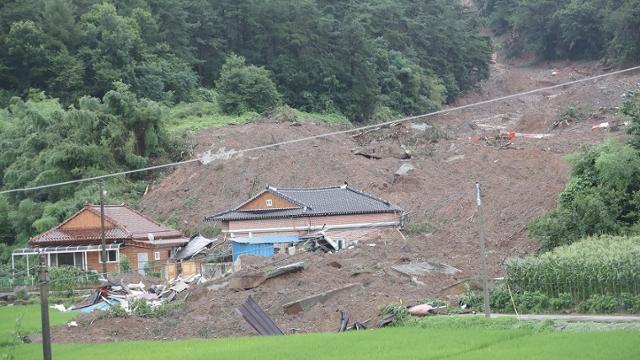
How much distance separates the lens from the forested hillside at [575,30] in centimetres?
7700

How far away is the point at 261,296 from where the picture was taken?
2923 centimetres

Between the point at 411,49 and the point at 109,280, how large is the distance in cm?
4666

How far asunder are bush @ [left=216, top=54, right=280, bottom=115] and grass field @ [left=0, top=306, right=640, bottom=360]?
118 feet

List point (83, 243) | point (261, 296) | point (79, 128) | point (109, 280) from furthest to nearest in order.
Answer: point (79, 128) → point (83, 243) → point (109, 280) → point (261, 296)

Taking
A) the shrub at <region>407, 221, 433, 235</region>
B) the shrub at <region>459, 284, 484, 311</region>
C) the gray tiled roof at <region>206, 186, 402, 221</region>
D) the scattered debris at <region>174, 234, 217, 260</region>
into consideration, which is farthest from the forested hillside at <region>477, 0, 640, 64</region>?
the shrub at <region>459, 284, 484, 311</region>

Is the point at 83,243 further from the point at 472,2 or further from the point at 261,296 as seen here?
the point at 472,2

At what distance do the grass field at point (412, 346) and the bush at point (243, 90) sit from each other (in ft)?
118

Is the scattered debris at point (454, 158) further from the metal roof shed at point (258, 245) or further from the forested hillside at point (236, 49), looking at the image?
the forested hillside at point (236, 49)

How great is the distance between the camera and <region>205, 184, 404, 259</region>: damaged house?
40594 mm

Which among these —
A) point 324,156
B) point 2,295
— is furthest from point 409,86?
point 2,295

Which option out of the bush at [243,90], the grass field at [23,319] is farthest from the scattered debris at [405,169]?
the grass field at [23,319]

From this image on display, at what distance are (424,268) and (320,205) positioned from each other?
1102 cm

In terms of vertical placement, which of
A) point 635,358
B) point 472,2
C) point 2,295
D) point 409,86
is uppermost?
point 472,2

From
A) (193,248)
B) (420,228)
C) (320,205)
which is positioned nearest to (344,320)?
(320,205)
